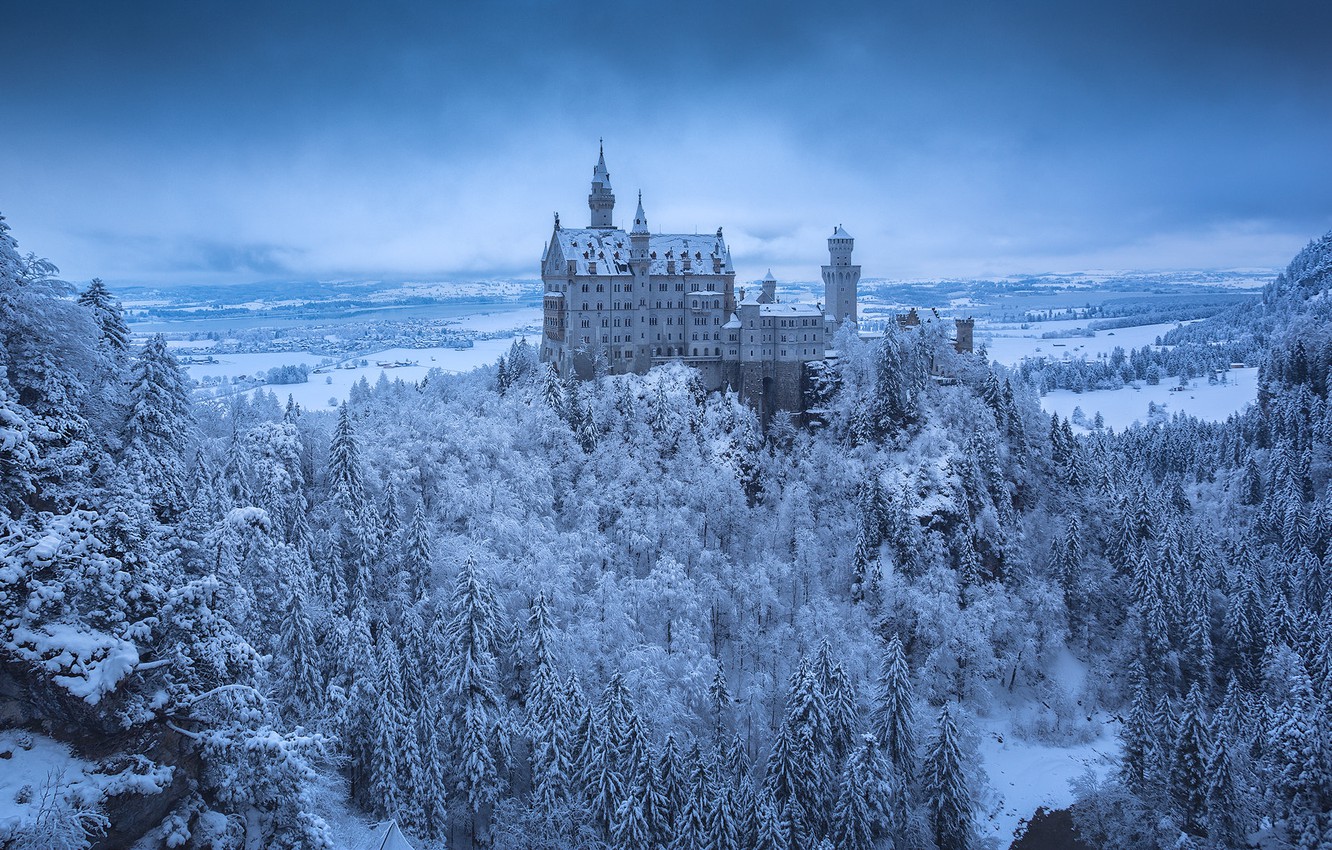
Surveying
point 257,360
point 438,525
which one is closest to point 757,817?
point 438,525

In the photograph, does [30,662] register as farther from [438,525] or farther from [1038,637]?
[1038,637]

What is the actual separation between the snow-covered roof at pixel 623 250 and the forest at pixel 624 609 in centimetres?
1464

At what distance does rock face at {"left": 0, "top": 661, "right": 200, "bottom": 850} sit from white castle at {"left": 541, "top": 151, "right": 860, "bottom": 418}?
71.7m

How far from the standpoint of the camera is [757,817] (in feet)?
162

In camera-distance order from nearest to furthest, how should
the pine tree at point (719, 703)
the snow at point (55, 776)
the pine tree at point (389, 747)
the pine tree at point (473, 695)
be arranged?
1. the snow at point (55, 776)
2. the pine tree at point (389, 747)
3. the pine tree at point (473, 695)
4. the pine tree at point (719, 703)

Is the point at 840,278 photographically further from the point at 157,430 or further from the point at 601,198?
the point at 157,430

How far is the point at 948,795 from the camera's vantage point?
184 feet

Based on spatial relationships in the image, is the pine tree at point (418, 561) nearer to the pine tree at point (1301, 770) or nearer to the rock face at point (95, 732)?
the rock face at point (95, 732)

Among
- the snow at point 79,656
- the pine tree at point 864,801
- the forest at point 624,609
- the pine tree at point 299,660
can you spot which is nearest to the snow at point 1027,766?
the forest at point 624,609

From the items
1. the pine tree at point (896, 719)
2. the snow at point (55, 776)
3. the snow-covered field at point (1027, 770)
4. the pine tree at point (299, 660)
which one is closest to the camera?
the snow at point (55, 776)

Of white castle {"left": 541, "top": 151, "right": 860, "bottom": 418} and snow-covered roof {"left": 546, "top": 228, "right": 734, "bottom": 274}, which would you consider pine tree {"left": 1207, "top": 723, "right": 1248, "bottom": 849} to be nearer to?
white castle {"left": 541, "top": 151, "right": 860, "bottom": 418}

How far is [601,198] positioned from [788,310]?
28122 millimetres

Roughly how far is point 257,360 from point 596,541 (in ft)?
385

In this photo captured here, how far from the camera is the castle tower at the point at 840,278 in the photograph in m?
109
